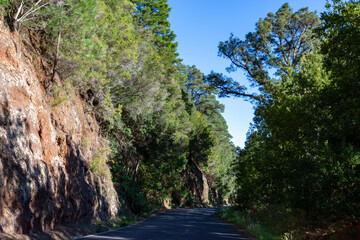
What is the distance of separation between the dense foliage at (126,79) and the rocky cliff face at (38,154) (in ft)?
4.27

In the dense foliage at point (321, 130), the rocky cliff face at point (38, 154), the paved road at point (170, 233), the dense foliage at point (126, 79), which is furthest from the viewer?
the dense foliage at point (126, 79)

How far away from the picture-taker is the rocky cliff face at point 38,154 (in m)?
9.70

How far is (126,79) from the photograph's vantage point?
23.2 metres

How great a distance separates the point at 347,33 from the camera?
→ 8.53 m

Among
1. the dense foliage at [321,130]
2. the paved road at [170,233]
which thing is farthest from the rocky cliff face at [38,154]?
the dense foliage at [321,130]

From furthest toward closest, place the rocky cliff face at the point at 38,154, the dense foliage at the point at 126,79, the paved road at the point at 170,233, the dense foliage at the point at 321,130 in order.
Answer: the dense foliage at the point at 126,79
the paved road at the point at 170,233
the rocky cliff face at the point at 38,154
the dense foliage at the point at 321,130

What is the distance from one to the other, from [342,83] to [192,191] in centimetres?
4739

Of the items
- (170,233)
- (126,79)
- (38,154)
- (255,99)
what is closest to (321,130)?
(170,233)

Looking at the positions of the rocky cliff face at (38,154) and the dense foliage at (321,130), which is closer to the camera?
the dense foliage at (321,130)

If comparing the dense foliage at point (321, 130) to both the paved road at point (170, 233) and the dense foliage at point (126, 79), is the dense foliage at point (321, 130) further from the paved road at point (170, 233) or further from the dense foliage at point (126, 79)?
the dense foliage at point (126, 79)

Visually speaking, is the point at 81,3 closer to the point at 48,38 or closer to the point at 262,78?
the point at 48,38

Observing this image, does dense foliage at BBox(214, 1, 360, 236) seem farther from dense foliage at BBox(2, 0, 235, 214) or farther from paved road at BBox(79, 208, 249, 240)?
dense foliage at BBox(2, 0, 235, 214)

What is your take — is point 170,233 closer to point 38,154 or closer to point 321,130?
point 38,154

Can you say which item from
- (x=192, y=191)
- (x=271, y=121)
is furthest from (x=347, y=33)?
(x=192, y=191)
